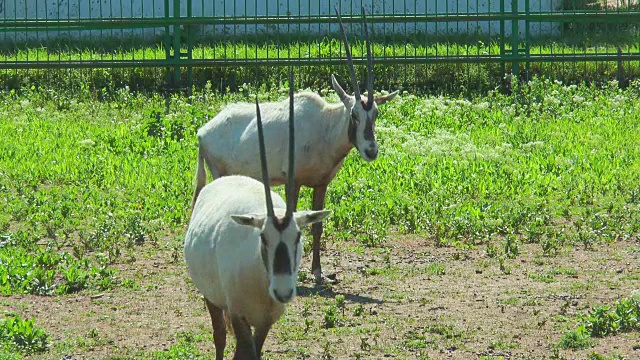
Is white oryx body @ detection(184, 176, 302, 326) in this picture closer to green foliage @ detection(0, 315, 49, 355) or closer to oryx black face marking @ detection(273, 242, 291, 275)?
oryx black face marking @ detection(273, 242, 291, 275)

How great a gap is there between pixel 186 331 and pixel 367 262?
2.49 m

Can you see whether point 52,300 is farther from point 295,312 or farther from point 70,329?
point 295,312

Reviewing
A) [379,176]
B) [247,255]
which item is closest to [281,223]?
[247,255]

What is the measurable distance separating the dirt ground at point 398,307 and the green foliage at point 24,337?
0.09 m

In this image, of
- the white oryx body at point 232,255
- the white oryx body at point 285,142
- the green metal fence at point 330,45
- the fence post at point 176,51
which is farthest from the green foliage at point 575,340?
the fence post at point 176,51

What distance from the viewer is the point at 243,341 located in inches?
263

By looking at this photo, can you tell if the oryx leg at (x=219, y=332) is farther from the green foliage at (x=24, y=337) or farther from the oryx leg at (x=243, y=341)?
the green foliage at (x=24, y=337)

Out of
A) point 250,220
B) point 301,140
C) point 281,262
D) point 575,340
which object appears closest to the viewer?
point 281,262

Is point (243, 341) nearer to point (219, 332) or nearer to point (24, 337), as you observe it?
point (219, 332)

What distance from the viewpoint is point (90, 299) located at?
927 centimetres

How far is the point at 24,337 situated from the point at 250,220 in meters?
2.29

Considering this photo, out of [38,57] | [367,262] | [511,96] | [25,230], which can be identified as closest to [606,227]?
[367,262]

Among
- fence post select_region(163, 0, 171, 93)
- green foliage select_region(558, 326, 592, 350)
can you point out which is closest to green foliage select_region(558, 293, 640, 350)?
green foliage select_region(558, 326, 592, 350)

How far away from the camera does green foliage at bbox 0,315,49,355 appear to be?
784 cm
